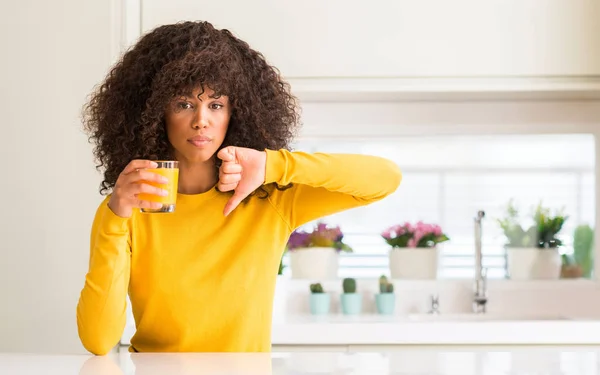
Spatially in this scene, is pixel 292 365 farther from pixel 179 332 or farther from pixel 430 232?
pixel 430 232

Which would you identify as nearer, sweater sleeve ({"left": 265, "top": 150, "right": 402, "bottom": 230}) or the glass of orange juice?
the glass of orange juice

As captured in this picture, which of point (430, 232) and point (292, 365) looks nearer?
point (292, 365)

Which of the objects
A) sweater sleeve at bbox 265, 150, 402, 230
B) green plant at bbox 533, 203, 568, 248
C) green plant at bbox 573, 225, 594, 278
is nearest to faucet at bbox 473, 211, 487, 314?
green plant at bbox 533, 203, 568, 248

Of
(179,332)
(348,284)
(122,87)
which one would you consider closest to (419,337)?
(348,284)

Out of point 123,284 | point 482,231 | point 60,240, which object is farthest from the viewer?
point 482,231

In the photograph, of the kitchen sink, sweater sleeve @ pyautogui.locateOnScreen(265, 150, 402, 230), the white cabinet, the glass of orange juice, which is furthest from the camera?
the kitchen sink

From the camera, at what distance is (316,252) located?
3014mm

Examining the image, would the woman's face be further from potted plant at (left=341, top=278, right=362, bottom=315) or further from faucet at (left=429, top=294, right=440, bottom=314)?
faucet at (left=429, top=294, right=440, bottom=314)

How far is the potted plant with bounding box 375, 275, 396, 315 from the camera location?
287 centimetres

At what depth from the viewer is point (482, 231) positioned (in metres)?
3.09

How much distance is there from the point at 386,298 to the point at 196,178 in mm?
1447

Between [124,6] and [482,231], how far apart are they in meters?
1.65

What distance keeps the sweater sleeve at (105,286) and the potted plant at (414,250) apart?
1716 millimetres

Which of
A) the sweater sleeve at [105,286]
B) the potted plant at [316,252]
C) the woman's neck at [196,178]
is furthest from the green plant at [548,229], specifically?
the sweater sleeve at [105,286]
